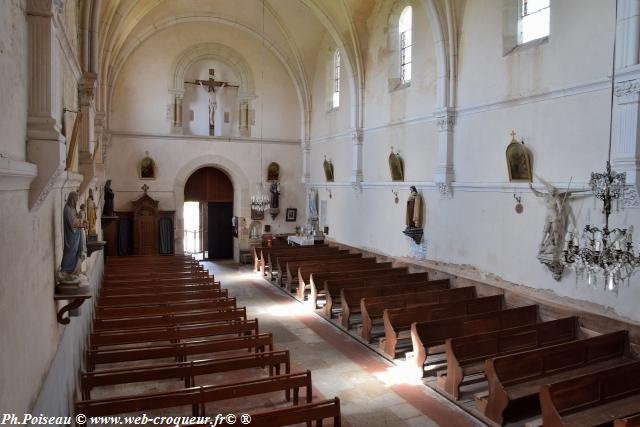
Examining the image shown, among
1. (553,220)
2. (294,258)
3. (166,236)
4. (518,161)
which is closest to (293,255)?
(294,258)

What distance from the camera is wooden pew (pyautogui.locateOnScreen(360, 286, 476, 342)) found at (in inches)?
362

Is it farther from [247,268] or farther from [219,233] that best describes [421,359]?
[219,233]

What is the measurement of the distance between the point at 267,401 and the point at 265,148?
579 inches

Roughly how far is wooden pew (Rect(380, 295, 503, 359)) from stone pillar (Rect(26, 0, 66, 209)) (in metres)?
6.01

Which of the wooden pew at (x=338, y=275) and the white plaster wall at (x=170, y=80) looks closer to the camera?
the wooden pew at (x=338, y=275)

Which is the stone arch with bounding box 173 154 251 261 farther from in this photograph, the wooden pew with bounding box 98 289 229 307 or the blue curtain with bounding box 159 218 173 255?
the wooden pew with bounding box 98 289 229 307

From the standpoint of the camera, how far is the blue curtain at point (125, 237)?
1797 cm

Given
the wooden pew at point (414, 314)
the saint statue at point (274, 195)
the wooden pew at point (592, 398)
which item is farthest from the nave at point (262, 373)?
the saint statue at point (274, 195)

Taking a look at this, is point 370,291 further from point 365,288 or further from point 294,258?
point 294,258

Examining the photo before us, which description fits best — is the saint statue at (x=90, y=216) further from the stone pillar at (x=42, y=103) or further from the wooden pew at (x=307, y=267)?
the wooden pew at (x=307, y=267)

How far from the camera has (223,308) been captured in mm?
9211

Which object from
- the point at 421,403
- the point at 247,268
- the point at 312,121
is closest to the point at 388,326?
the point at 421,403

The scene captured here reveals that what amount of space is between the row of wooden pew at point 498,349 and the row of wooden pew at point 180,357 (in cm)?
210

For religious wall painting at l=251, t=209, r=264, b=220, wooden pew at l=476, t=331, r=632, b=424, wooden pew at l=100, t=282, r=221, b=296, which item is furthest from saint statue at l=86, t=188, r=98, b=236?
religious wall painting at l=251, t=209, r=264, b=220
